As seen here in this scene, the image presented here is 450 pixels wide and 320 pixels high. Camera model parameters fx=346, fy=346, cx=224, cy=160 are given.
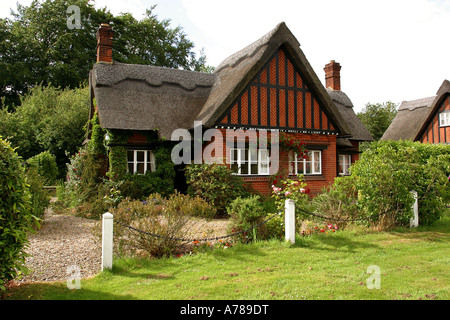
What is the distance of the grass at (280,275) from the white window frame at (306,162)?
24.6 feet

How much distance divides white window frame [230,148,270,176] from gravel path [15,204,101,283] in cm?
582

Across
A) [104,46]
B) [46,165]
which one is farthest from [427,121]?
[46,165]

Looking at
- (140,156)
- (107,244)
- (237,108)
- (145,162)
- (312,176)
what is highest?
(237,108)

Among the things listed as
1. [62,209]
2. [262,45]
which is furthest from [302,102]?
[62,209]

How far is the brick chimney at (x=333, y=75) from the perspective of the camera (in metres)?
22.1

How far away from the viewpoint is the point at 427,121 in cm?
2205

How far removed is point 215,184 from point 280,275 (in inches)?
243

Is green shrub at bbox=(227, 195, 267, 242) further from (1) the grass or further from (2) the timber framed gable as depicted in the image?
(2) the timber framed gable

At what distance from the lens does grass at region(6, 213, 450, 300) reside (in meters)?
4.50

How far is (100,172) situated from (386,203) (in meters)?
11.3

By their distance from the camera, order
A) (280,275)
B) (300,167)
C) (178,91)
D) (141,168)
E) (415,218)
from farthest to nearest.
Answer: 1. (178,91)
2. (300,167)
3. (141,168)
4. (415,218)
5. (280,275)

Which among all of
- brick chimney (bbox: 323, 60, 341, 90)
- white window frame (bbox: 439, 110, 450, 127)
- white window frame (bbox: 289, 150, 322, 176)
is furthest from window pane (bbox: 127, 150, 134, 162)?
white window frame (bbox: 439, 110, 450, 127)

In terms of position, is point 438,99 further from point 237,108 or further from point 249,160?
point 237,108
